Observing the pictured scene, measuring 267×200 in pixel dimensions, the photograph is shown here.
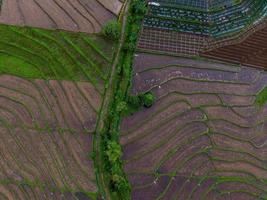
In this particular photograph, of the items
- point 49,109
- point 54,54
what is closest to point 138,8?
point 54,54

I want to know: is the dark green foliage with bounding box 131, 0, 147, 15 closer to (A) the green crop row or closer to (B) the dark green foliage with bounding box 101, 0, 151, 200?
(B) the dark green foliage with bounding box 101, 0, 151, 200

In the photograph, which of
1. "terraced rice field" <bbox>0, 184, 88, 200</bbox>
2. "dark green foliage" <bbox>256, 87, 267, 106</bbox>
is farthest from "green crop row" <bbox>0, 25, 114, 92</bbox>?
"dark green foliage" <bbox>256, 87, 267, 106</bbox>

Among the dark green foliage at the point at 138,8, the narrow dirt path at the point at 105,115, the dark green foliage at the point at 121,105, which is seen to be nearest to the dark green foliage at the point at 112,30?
the narrow dirt path at the point at 105,115

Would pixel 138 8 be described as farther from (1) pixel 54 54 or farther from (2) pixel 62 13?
(1) pixel 54 54

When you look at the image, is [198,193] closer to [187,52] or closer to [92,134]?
[92,134]

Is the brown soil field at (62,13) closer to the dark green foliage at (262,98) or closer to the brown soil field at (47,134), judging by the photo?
the brown soil field at (47,134)

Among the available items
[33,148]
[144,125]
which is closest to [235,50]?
[144,125]
